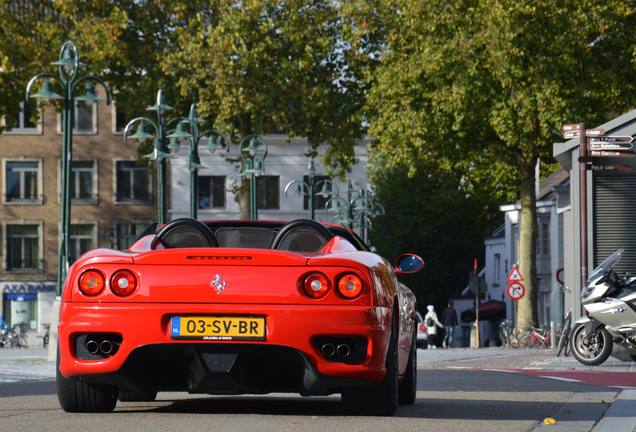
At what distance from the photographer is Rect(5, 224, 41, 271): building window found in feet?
192

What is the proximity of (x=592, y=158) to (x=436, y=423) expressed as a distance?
45.8 feet

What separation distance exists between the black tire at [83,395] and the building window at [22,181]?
5234cm

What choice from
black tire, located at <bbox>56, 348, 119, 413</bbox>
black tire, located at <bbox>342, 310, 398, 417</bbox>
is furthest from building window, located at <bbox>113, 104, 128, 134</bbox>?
black tire, located at <bbox>342, 310, 398, 417</bbox>

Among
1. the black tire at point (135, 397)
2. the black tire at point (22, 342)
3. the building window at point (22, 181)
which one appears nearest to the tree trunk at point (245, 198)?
the black tire at point (22, 342)

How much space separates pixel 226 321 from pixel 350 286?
0.74 m

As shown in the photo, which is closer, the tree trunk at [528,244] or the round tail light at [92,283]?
the round tail light at [92,283]

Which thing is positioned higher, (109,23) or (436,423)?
(109,23)

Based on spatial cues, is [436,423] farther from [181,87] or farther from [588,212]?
[181,87]

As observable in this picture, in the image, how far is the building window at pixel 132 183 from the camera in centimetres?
5950

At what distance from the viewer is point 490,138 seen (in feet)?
126

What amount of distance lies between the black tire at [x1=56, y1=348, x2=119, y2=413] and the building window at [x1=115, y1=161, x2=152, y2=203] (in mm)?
52134

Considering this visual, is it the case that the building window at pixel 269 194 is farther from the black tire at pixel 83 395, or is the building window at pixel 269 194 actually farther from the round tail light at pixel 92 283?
the round tail light at pixel 92 283

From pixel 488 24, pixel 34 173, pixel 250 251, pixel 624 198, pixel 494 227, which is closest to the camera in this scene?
pixel 250 251

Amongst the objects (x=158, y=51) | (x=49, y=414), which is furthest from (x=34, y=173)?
(x=49, y=414)
